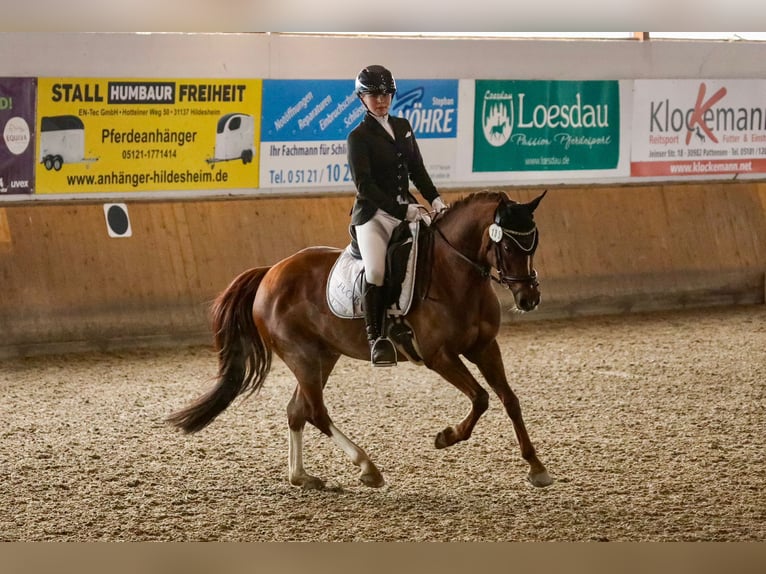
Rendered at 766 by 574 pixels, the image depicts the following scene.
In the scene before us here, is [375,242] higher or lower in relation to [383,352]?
higher

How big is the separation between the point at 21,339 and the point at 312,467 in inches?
178

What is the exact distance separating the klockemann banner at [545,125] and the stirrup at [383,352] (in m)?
6.22

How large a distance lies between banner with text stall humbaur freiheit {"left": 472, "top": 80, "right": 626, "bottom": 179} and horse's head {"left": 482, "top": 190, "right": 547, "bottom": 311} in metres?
6.52

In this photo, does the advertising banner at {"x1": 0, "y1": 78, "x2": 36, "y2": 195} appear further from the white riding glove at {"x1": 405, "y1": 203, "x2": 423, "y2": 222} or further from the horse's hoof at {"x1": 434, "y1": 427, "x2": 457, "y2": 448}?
the horse's hoof at {"x1": 434, "y1": 427, "x2": 457, "y2": 448}

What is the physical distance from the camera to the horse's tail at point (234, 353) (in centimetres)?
597

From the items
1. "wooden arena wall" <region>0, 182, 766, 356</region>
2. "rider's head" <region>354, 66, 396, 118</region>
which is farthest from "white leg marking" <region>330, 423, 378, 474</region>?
"wooden arena wall" <region>0, 182, 766, 356</region>

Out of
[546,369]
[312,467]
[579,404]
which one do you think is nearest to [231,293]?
[312,467]

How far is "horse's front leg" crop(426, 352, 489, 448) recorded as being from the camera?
533 cm

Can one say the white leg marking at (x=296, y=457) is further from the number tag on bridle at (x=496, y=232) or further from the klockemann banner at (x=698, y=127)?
the klockemann banner at (x=698, y=127)

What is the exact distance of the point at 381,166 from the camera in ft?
18.4

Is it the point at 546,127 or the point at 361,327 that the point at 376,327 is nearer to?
the point at 361,327

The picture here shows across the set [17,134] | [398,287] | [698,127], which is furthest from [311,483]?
[698,127]

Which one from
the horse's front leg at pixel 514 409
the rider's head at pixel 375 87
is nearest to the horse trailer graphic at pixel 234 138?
the rider's head at pixel 375 87

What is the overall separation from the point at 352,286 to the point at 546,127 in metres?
6.67
